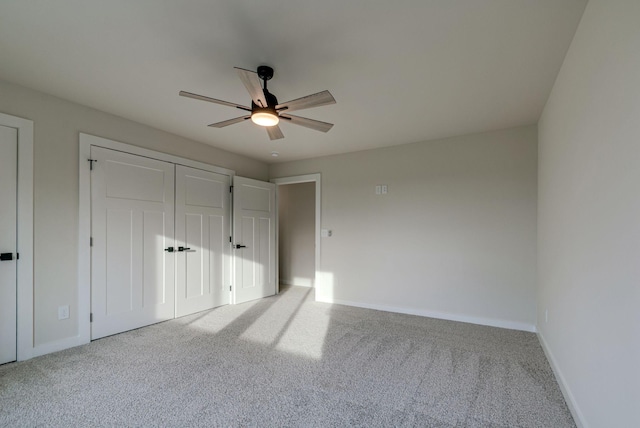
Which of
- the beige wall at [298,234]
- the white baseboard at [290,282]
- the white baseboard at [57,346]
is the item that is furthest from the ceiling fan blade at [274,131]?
the white baseboard at [290,282]

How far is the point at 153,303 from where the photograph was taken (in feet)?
11.9

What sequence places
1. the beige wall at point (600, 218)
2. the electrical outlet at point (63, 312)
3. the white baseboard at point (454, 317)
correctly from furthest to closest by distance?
1. the white baseboard at point (454, 317)
2. the electrical outlet at point (63, 312)
3. the beige wall at point (600, 218)

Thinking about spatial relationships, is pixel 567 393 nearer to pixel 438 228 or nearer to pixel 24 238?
pixel 438 228

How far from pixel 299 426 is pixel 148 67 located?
2.75m

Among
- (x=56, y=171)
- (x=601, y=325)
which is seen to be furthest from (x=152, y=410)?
(x=601, y=325)

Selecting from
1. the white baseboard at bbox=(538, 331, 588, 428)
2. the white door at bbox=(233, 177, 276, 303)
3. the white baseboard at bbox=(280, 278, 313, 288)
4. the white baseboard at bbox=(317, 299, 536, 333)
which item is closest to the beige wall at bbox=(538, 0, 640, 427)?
the white baseboard at bbox=(538, 331, 588, 428)

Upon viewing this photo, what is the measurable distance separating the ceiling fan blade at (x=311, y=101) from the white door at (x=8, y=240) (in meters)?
2.37

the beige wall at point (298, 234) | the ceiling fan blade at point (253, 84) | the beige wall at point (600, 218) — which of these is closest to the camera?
the beige wall at point (600, 218)

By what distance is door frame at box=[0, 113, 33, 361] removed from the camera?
2600 mm

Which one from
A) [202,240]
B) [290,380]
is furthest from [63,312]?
[290,380]

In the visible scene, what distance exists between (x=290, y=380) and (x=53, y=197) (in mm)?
2733

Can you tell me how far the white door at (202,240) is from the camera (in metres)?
3.93

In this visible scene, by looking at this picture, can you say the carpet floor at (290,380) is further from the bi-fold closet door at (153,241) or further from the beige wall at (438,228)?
the beige wall at (438,228)

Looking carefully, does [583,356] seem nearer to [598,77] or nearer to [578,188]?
[578,188]
